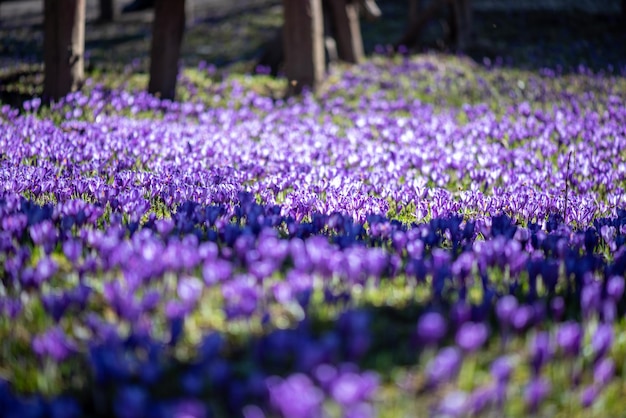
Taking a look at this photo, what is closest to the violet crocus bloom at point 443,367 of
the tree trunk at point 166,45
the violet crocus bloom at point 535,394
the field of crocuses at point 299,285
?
the field of crocuses at point 299,285

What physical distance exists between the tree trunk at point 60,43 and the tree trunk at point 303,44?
139 inches

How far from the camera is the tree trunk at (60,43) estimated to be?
11008mm

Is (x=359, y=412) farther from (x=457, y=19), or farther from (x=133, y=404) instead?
(x=457, y=19)

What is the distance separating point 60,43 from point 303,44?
13.4 feet

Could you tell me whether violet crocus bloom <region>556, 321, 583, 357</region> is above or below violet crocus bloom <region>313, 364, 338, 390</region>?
below

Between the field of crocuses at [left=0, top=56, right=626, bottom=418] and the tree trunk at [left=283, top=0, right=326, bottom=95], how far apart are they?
498cm

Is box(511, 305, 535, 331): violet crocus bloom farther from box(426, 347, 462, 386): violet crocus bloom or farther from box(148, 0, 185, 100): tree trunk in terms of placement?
box(148, 0, 185, 100): tree trunk

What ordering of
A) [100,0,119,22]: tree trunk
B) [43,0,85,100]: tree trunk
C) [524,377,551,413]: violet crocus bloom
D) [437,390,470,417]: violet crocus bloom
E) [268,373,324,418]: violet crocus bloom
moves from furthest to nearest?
[100,0,119,22]: tree trunk, [43,0,85,100]: tree trunk, [524,377,551,413]: violet crocus bloom, [437,390,470,417]: violet crocus bloom, [268,373,324,418]: violet crocus bloom

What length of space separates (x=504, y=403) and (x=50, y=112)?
8915mm

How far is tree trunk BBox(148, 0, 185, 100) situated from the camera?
11953 mm

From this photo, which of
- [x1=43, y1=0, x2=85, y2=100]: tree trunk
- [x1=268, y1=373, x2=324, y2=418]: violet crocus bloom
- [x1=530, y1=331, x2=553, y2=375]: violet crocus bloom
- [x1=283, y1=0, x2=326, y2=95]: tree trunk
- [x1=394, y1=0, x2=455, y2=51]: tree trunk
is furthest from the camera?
[x1=394, y1=0, x2=455, y2=51]: tree trunk

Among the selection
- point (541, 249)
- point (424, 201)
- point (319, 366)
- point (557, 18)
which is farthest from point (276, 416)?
point (557, 18)

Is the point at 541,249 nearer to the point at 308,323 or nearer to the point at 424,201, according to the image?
the point at 424,201

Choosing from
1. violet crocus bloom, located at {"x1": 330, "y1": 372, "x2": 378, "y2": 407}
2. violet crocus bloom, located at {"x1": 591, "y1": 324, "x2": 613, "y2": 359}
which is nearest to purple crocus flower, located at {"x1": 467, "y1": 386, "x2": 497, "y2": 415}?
violet crocus bloom, located at {"x1": 330, "y1": 372, "x2": 378, "y2": 407}
